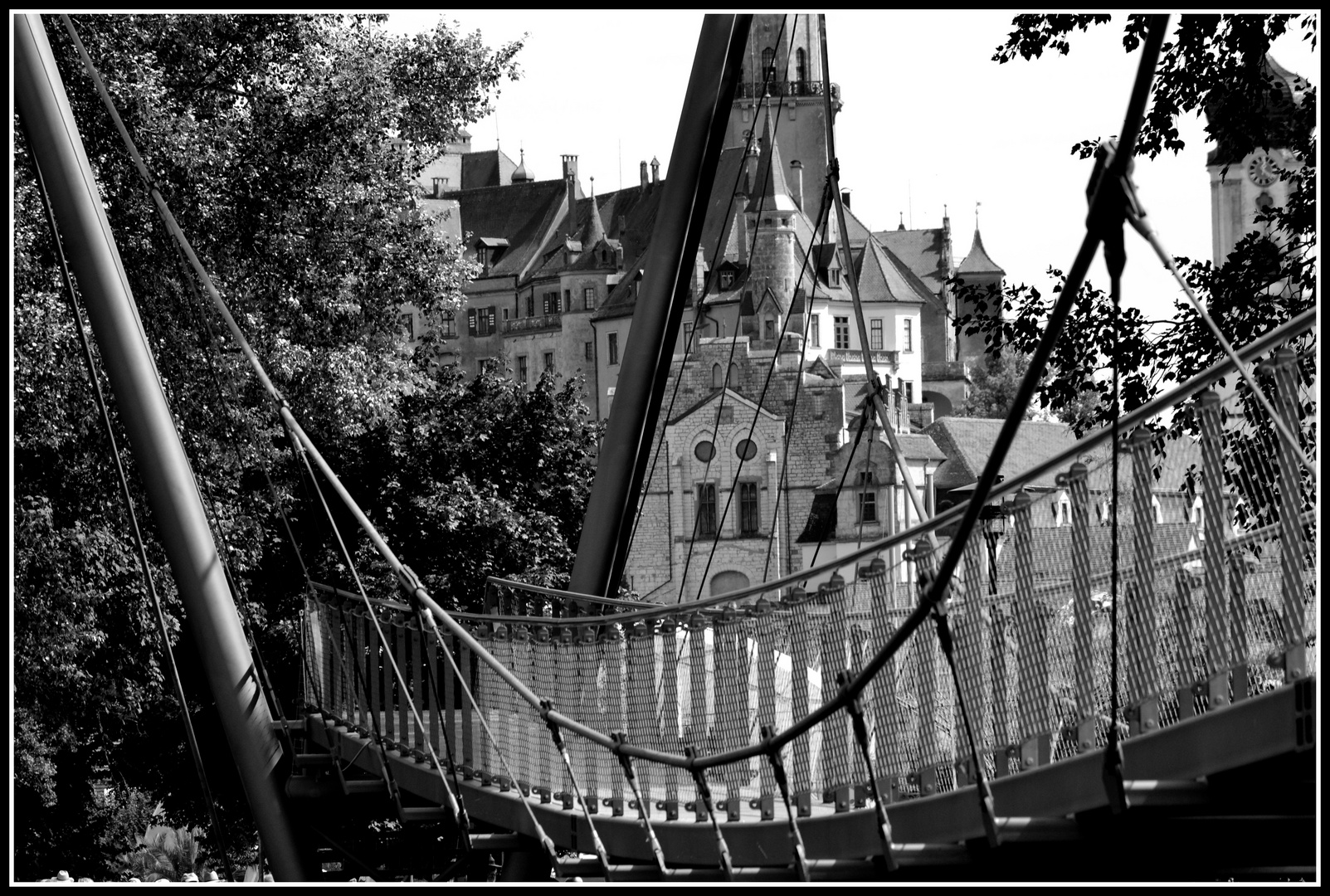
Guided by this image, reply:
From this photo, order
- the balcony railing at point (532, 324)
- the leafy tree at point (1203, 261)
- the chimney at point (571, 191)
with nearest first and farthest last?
the leafy tree at point (1203, 261), the balcony railing at point (532, 324), the chimney at point (571, 191)

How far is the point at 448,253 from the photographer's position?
1808 centimetres

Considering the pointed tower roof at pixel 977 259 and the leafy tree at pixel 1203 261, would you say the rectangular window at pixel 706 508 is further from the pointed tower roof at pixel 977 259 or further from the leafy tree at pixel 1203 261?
the leafy tree at pixel 1203 261

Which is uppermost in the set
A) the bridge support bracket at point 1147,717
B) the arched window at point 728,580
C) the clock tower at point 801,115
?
the clock tower at point 801,115

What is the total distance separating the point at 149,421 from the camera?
25.6 ft

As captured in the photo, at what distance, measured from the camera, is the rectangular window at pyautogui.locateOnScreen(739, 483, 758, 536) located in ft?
216

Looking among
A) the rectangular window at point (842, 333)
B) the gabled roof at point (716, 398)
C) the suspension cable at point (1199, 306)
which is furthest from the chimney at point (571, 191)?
the suspension cable at point (1199, 306)

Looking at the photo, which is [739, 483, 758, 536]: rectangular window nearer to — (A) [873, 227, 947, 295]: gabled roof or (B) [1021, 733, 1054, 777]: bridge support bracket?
(A) [873, 227, 947, 295]: gabled roof

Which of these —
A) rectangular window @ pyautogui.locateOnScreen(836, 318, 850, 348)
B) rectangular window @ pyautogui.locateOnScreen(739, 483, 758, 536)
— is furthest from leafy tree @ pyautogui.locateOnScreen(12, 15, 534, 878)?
rectangular window @ pyautogui.locateOnScreen(836, 318, 850, 348)

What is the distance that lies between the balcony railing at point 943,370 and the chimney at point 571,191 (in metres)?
20.1

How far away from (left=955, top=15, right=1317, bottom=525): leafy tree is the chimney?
84.9m

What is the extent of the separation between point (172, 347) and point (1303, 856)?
12.2 metres

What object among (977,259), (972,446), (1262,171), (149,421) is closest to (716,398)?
(972,446)

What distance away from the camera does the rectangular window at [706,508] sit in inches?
2566

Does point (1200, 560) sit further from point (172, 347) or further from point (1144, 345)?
point (172, 347)
